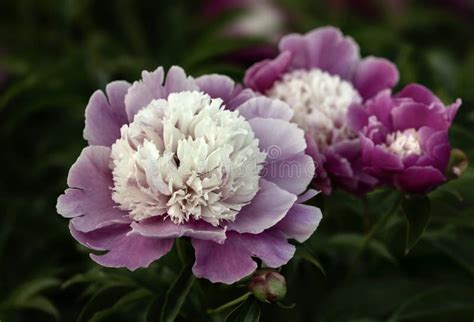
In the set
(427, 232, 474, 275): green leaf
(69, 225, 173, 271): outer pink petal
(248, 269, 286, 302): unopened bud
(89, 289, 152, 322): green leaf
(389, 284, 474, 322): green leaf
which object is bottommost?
(389, 284, 474, 322): green leaf

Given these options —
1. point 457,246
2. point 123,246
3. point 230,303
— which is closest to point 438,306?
point 457,246

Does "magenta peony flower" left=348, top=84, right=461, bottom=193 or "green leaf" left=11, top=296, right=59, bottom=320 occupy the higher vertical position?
"magenta peony flower" left=348, top=84, right=461, bottom=193

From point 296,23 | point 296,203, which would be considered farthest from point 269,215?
point 296,23

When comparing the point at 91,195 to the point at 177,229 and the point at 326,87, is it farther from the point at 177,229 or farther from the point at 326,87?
the point at 326,87

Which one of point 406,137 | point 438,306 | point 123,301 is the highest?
point 406,137

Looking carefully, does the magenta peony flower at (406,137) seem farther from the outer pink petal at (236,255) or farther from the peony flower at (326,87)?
the outer pink petal at (236,255)

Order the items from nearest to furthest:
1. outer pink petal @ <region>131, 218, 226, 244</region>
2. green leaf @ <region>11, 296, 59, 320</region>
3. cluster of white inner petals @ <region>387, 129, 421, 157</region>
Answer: outer pink petal @ <region>131, 218, 226, 244</region> < cluster of white inner petals @ <region>387, 129, 421, 157</region> < green leaf @ <region>11, 296, 59, 320</region>

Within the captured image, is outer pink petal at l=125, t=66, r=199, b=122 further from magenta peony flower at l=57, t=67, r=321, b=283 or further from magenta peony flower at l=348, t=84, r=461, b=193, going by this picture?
magenta peony flower at l=348, t=84, r=461, b=193

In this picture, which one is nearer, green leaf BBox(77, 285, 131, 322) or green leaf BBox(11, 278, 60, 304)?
green leaf BBox(77, 285, 131, 322)

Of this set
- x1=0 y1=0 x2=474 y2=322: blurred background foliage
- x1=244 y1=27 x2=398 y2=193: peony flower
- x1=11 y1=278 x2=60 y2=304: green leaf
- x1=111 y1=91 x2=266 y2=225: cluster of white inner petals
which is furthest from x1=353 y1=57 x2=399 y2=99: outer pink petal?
x1=11 y1=278 x2=60 y2=304: green leaf
